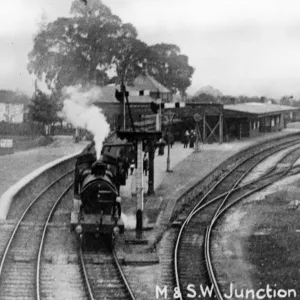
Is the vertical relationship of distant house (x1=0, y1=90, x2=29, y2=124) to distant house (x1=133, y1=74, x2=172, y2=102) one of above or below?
below

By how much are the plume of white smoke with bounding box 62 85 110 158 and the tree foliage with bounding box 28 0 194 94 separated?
1895mm

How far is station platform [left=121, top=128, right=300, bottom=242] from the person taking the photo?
64.7 ft

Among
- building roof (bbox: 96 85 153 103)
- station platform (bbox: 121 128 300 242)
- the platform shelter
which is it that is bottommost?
station platform (bbox: 121 128 300 242)

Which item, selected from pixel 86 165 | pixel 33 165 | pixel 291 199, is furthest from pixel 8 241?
pixel 33 165

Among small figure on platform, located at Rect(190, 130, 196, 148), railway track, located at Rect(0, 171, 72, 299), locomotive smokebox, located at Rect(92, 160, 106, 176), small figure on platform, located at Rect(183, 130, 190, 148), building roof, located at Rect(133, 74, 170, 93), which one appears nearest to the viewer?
railway track, located at Rect(0, 171, 72, 299)

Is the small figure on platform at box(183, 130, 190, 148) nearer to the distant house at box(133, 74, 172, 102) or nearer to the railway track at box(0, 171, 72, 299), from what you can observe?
the distant house at box(133, 74, 172, 102)

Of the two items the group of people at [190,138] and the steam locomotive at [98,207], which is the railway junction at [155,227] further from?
the group of people at [190,138]

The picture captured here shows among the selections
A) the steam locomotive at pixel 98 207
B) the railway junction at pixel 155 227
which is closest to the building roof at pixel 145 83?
the railway junction at pixel 155 227

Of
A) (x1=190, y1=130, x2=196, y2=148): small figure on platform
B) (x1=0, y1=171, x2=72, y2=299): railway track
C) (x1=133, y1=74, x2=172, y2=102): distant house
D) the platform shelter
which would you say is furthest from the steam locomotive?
(x1=133, y1=74, x2=172, y2=102): distant house

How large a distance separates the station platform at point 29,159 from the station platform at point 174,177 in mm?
5693

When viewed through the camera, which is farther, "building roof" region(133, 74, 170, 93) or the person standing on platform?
"building roof" region(133, 74, 170, 93)

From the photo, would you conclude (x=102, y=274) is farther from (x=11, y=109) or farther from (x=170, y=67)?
(x=170, y=67)

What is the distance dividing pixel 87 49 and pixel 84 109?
68.4 ft

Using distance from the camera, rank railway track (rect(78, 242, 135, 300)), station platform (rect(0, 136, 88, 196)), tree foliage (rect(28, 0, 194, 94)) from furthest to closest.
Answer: tree foliage (rect(28, 0, 194, 94)), station platform (rect(0, 136, 88, 196)), railway track (rect(78, 242, 135, 300))
